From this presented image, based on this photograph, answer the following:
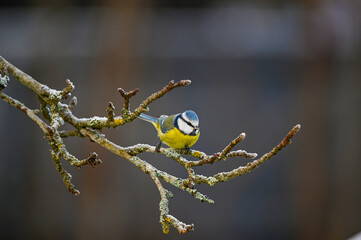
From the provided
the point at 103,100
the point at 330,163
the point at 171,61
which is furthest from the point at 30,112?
the point at 330,163

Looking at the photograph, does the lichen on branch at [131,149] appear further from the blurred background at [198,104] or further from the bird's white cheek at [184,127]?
the blurred background at [198,104]

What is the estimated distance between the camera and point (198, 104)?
3117 mm

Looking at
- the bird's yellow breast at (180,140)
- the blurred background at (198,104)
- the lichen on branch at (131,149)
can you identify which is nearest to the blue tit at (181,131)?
the bird's yellow breast at (180,140)

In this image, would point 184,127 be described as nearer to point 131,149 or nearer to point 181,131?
point 181,131

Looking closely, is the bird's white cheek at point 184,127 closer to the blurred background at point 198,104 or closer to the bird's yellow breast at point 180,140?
the bird's yellow breast at point 180,140

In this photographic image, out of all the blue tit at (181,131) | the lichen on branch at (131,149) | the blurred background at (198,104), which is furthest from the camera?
the blurred background at (198,104)

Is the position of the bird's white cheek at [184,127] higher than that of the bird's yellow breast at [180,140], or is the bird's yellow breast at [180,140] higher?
the bird's white cheek at [184,127]

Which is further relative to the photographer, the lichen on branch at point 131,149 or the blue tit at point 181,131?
the blue tit at point 181,131

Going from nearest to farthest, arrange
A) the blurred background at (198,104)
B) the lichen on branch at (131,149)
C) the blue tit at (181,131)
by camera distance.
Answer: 1. the lichen on branch at (131,149)
2. the blue tit at (181,131)
3. the blurred background at (198,104)

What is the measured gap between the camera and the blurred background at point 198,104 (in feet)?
9.87

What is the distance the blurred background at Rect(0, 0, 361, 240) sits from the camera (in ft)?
9.87

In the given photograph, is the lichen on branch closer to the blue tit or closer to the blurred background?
the blue tit

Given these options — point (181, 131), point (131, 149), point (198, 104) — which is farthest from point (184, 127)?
point (198, 104)

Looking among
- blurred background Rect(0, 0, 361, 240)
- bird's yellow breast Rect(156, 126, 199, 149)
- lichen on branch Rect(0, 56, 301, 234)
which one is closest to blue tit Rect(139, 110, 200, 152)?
bird's yellow breast Rect(156, 126, 199, 149)
